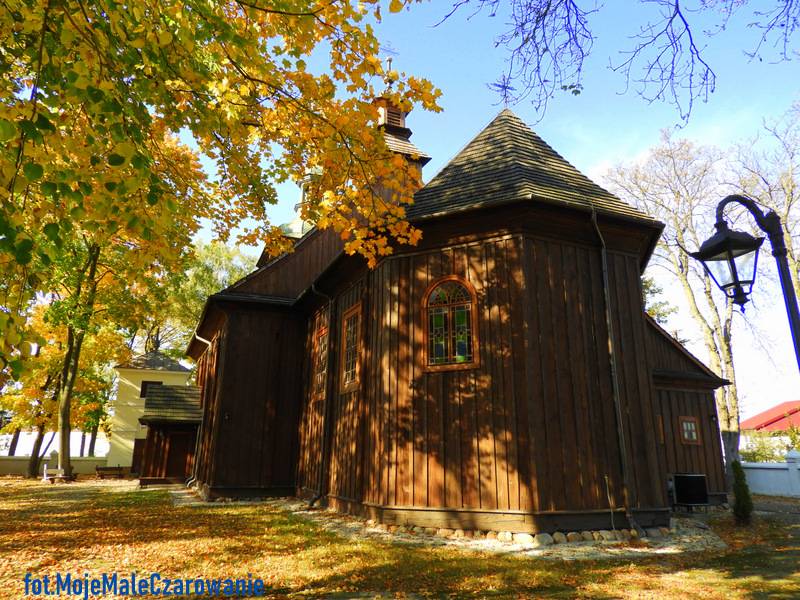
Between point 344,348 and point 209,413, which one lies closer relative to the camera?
point 344,348

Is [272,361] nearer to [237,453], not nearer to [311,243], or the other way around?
[237,453]

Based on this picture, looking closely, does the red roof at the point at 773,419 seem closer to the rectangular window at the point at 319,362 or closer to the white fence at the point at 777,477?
the white fence at the point at 777,477

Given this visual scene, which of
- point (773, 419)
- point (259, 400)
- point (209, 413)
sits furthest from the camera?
point (773, 419)

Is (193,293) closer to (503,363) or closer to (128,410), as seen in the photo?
(128,410)

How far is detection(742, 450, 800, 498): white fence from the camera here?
56.4ft

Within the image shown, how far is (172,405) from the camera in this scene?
17.1m

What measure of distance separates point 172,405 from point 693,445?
15462 millimetres

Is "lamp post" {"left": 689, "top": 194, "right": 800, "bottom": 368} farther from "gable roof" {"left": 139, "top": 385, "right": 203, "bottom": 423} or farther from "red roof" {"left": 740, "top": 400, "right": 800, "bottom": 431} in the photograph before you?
"red roof" {"left": 740, "top": 400, "right": 800, "bottom": 431}

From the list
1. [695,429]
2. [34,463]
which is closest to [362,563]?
[695,429]

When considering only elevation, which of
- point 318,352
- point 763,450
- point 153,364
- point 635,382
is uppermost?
point 153,364

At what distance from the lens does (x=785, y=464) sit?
17.5m

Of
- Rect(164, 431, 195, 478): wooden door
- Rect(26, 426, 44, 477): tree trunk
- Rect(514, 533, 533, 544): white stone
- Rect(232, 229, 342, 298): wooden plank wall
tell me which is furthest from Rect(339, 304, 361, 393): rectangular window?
Rect(26, 426, 44, 477): tree trunk

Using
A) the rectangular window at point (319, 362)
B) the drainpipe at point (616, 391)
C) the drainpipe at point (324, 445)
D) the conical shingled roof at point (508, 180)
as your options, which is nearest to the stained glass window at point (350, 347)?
the drainpipe at point (324, 445)

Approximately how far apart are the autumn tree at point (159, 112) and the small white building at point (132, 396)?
21.8m
